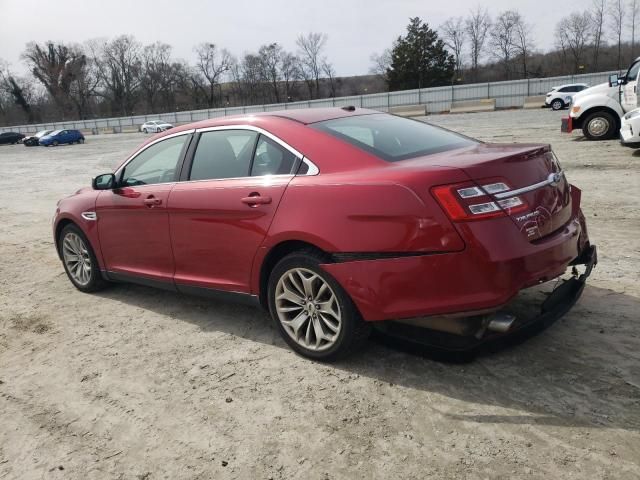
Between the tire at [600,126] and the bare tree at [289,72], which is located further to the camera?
the bare tree at [289,72]

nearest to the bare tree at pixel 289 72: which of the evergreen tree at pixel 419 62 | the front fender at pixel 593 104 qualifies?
the evergreen tree at pixel 419 62

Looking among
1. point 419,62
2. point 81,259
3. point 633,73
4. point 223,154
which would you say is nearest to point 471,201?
point 223,154

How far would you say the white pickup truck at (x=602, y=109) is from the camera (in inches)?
502

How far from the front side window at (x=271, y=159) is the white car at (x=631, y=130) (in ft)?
30.6

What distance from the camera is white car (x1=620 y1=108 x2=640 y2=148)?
10.2 m

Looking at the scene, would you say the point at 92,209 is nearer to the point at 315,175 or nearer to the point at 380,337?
the point at 315,175

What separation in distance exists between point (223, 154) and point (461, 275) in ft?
6.82

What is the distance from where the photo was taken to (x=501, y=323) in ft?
9.20

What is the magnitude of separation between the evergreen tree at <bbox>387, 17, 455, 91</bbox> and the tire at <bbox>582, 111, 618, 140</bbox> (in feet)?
199

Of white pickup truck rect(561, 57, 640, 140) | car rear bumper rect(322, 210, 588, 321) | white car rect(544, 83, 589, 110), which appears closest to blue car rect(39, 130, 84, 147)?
white car rect(544, 83, 589, 110)

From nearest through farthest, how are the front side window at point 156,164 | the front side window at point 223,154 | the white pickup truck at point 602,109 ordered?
the front side window at point 223,154
the front side window at point 156,164
the white pickup truck at point 602,109

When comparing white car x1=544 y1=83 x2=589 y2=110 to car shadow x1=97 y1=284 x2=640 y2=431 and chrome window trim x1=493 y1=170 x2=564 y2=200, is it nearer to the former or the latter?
car shadow x1=97 y1=284 x2=640 y2=431

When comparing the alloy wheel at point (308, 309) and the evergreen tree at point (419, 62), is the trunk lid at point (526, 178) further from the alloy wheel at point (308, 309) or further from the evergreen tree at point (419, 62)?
the evergreen tree at point (419, 62)

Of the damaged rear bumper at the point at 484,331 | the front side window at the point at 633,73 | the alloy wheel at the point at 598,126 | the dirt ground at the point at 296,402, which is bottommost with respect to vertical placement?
the dirt ground at the point at 296,402
